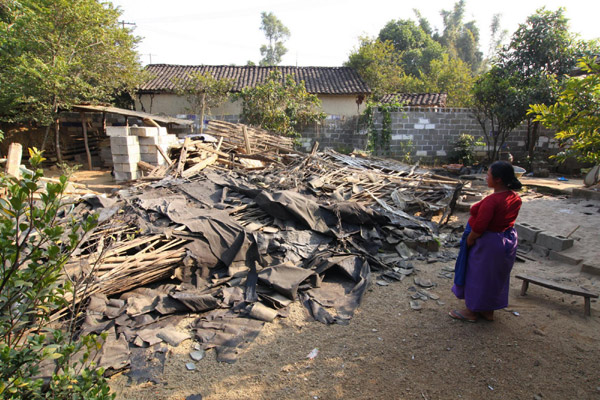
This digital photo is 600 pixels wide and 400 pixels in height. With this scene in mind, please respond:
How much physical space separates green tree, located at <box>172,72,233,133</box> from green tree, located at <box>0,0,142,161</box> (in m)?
3.19

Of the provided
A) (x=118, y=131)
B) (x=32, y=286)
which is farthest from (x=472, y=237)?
(x=118, y=131)

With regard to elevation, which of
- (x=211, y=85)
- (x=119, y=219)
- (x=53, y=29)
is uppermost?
(x=53, y=29)

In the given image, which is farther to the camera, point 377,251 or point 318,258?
point 377,251

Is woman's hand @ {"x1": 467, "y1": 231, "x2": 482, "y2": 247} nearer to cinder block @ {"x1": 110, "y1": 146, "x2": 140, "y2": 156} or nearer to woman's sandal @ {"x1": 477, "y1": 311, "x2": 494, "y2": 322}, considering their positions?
woman's sandal @ {"x1": 477, "y1": 311, "x2": 494, "y2": 322}

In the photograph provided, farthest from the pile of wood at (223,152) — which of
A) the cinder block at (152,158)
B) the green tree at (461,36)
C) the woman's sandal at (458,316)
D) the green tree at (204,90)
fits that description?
the green tree at (461,36)

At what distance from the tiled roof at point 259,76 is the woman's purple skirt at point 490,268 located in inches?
601

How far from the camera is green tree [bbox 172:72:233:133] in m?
14.7

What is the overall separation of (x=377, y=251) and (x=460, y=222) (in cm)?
267

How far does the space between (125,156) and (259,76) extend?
506 inches

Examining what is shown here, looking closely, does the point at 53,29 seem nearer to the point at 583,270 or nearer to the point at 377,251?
the point at 377,251

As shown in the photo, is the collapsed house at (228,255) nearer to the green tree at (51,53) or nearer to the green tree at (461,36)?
the green tree at (51,53)

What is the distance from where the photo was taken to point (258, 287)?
4.07 meters

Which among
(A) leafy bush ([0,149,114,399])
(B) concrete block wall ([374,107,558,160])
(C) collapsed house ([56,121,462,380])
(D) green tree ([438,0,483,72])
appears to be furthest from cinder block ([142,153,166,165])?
(D) green tree ([438,0,483,72])

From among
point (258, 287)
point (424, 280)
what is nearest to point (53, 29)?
point (258, 287)
